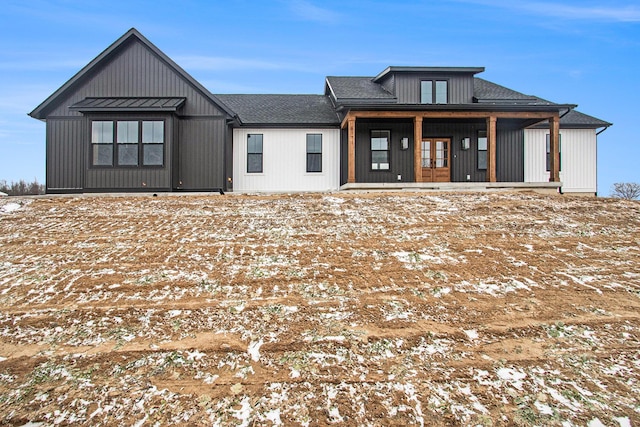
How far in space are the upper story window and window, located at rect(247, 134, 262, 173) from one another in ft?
23.7

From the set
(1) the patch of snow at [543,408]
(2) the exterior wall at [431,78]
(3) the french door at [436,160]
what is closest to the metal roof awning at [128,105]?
(2) the exterior wall at [431,78]

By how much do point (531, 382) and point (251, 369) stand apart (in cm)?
262

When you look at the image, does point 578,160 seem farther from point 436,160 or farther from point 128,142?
point 128,142

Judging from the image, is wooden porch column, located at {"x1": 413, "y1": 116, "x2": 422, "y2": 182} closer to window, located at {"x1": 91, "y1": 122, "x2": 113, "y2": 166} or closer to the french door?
the french door

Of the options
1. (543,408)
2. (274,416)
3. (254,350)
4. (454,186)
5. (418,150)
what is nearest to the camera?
(274,416)

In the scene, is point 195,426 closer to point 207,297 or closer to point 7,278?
point 207,297

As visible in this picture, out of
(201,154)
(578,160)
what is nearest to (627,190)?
(578,160)

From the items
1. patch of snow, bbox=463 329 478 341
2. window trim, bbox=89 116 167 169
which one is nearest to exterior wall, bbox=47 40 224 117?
window trim, bbox=89 116 167 169

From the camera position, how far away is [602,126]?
55.8ft

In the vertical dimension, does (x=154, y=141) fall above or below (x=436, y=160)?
above

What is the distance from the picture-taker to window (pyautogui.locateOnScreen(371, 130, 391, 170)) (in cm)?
1580

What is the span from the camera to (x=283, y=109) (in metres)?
17.4

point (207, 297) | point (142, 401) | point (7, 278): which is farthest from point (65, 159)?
point (142, 401)

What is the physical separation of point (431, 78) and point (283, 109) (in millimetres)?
6595
